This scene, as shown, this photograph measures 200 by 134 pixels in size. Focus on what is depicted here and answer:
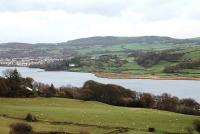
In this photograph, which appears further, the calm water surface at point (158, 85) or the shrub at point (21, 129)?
the calm water surface at point (158, 85)

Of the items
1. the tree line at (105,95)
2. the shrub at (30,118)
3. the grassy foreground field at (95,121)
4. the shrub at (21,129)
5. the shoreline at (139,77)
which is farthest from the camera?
the shoreline at (139,77)

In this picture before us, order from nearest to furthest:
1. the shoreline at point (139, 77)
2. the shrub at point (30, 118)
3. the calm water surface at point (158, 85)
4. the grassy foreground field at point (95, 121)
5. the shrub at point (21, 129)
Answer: the shrub at point (21, 129)
the grassy foreground field at point (95, 121)
the shrub at point (30, 118)
the calm water surface at point (158, 85)
the shoreline at point (139, 77)

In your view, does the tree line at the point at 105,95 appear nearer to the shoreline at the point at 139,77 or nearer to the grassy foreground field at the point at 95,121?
the grassy foreground field at the point at 95,121

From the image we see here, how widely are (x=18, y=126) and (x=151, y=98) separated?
132 ft

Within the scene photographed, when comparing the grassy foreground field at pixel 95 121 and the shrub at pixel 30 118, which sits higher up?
the shrub at pixel 30 118

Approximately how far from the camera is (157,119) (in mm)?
45531

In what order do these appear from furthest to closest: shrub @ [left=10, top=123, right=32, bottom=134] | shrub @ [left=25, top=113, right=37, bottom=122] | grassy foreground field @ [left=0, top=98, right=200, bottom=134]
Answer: shrub @ [left=25, top=113, right=37, bottom=122], grassy foreground field @ [left=0, top=98, right=200, bottom=134], shrub @ [left=10, top=123, right=32, bottom=134]

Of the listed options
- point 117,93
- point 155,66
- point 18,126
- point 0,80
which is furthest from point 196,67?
point 18,126

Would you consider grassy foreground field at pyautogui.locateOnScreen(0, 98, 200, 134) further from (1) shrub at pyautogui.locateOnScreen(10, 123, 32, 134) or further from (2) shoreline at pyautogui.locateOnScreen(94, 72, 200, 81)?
(2) shoreline at pyautogui.locateOnScreen(94, 72, 200, 81)

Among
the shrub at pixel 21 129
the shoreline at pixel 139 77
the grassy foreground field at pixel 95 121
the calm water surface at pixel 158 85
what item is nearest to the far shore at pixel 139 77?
the shoreline at pixel 139 77

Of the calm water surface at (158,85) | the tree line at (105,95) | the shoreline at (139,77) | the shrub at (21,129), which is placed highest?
the shrub at (21,129)

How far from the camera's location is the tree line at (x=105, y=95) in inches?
2606

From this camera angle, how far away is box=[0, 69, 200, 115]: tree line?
66.2 metres

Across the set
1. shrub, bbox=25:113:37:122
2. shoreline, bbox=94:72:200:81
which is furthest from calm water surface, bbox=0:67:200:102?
shrub, bbox=25:113:37:122
